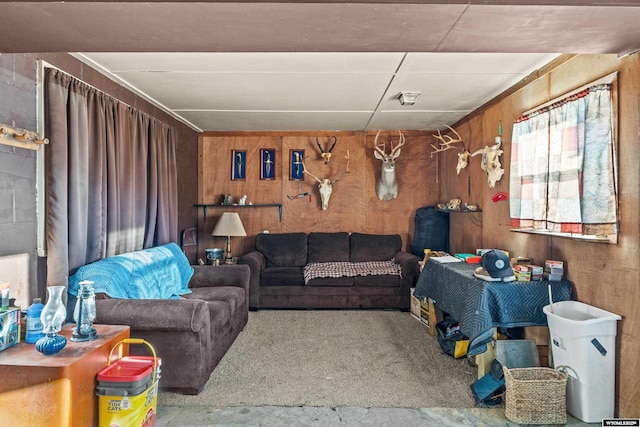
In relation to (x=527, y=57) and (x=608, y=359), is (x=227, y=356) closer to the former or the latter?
(x=608, y=359)

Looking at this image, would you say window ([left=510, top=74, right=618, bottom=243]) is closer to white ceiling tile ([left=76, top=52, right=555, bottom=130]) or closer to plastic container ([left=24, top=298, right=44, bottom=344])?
white ceiling tile ([left=76, top=52, right=555, bottom=130])

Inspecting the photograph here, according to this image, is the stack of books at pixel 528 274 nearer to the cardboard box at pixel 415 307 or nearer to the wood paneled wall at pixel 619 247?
the wood paneled wall at pixel 619 247

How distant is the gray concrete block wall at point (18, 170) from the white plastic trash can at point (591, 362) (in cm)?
317

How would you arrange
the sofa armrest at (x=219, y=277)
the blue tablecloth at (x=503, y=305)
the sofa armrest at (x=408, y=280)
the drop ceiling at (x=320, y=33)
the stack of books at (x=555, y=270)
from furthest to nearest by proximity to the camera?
the sofa armrest at (x=408, y=280)
the sofa armrest at (x=219, y=277)
the stack of books at (x=555, y=270)
the blue tablecloth at (x=503, y=305)
the drop ceiling at (x=320, y=33)

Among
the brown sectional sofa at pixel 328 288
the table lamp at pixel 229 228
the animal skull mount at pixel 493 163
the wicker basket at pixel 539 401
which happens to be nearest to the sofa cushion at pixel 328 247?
the brown sectional sofa at pixel 328 288

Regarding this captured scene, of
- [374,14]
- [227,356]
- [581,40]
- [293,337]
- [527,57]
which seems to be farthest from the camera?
[293,337]

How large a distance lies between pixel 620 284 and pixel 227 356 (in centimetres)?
277

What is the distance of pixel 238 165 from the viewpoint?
5.46 meters

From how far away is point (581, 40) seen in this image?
179cm

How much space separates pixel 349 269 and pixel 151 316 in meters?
→ 2.65

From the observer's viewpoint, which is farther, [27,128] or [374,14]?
[27,128]

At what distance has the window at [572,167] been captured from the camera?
2.20 m

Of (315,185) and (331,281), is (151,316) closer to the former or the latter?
(331,281)

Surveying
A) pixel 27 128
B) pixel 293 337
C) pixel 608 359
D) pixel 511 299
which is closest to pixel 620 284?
pixel 608 359
